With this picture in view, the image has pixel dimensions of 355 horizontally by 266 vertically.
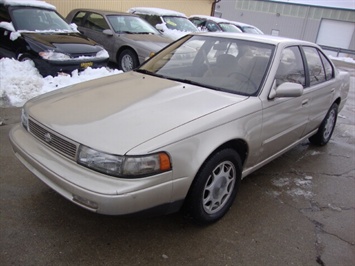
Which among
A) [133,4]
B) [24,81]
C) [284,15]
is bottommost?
[24,81]

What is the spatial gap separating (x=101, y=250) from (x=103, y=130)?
0.91 meters

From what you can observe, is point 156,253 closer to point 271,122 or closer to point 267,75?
point 271,122

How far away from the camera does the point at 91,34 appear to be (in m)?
9.02

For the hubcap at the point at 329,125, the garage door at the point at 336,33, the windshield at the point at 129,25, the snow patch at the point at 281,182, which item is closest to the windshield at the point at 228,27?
the windshield at the point at 129,25

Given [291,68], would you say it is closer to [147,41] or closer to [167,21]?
[147,41]

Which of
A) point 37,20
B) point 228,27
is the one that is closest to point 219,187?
point 37,20

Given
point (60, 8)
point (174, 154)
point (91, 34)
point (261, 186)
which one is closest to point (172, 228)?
point (174, 154)

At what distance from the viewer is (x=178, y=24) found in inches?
462

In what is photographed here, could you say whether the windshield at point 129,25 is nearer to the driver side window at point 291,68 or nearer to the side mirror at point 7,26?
the side mirror at point 7,26

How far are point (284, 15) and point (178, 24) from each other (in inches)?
1209

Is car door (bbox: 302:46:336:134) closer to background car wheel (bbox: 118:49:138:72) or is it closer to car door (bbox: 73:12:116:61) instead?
background car wheel (bbox: 118:49:138:72)

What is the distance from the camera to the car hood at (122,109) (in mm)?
2385

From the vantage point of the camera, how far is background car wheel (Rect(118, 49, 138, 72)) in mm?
8125

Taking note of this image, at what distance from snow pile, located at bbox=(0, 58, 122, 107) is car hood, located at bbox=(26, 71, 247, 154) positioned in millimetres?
2784
